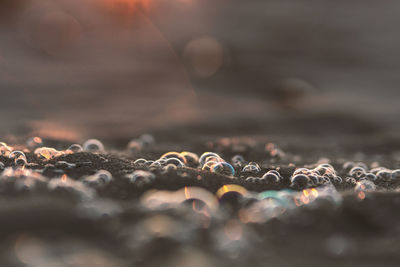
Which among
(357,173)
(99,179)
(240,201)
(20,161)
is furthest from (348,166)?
(20,161)

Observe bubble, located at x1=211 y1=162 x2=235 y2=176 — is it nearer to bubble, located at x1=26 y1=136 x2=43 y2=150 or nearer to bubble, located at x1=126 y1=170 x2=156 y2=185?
bubble, located at x1=126 y1=170 x2=156 y2=185

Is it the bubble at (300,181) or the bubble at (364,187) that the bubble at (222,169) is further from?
the bubble at (364,187)

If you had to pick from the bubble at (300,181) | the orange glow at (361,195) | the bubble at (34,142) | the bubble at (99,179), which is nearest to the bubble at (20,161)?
the bubble at (99,179)

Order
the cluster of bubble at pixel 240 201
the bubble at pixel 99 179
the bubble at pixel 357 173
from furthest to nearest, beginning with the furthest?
the bubble at pixel 357 173 → the bubble at pixel 99 179 → the cluster of bubble at pixel 240 201

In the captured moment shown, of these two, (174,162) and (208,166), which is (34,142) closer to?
(174,162)

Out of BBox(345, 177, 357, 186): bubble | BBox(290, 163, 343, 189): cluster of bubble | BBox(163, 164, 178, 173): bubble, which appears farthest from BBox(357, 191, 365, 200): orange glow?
BBox(163, 164, 178, 173): bubble
